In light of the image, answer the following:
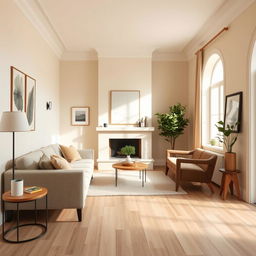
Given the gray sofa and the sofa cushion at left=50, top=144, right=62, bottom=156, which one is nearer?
the gray sofa

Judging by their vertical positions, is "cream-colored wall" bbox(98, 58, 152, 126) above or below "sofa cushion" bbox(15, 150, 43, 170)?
above

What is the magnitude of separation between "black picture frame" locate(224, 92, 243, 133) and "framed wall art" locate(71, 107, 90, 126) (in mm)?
4120

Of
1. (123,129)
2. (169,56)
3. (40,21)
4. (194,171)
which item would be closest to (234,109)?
(194,171)

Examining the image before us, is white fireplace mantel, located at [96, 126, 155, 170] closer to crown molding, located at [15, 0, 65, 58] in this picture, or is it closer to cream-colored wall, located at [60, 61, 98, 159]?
cream-colored wall, located at [60, 61, 98, 159]

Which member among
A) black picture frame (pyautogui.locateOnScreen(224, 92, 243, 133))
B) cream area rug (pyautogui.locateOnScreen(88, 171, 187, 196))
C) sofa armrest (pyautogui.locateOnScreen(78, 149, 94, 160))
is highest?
black picture frame (pyautogui.locateOnScreen(224, 92, 243, 133))

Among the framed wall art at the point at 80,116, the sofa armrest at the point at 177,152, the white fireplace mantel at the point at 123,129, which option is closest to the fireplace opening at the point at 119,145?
the white fireplace mantel at the point at 123,129

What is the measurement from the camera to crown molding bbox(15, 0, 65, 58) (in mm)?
4132

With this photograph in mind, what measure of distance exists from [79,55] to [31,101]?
323 cm

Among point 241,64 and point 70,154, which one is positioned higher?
point 241,64

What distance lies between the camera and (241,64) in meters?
4.21

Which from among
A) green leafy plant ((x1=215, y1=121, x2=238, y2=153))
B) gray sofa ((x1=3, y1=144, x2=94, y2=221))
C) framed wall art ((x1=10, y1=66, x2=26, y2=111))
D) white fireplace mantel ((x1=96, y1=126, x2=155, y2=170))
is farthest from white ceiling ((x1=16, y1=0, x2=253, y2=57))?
gray sofa ((x1=3, y1=144, x2=94, y2=221))

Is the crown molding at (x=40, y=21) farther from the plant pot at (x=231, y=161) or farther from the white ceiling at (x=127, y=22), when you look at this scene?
the plant pot at (x=231, y=161)

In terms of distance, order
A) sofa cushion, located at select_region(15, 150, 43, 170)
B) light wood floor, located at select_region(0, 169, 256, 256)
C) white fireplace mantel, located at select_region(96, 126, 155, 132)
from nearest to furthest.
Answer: light wood floor, located at select_region(0, 169, 256, 256)
sofa cushion, located at select_region(15, 150, 43, 170)
white fireplace mantel, located at select_region(96, 126, 155, 132)

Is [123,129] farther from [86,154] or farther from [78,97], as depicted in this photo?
[78,97]
